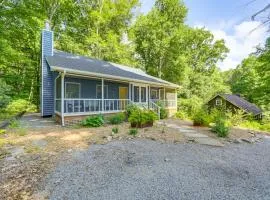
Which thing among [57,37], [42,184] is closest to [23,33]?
[57,37]

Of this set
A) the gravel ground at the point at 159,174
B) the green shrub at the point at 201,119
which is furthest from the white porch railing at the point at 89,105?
the green shrub at the point at 201,119

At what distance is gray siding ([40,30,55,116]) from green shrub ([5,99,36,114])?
4506 millimetres

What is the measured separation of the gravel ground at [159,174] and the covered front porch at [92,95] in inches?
192

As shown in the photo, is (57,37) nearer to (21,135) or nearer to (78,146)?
(21,135)

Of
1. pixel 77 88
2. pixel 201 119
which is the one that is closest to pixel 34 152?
pixel 77 88

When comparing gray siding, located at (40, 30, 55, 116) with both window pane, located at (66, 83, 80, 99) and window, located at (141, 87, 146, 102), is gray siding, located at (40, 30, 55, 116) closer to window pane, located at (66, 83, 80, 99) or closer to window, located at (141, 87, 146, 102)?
window pane, located at (66, 83, 80, 99)

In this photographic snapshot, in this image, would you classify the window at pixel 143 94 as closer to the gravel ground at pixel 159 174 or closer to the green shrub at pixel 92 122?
the green shrub at pixel 92 122

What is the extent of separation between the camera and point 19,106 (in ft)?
53.0

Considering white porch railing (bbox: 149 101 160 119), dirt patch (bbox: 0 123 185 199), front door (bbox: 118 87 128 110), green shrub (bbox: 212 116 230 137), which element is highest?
front door (bbox: 118 87 128 110)

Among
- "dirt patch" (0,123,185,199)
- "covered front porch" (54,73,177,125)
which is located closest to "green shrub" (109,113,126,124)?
"covered front porch" (54,73,177,125)

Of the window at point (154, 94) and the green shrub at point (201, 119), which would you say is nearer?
the green shrub at point (201, 119)

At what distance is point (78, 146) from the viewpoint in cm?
579

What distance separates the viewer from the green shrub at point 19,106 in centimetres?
1507

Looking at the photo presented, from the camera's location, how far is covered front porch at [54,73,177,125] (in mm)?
9945
